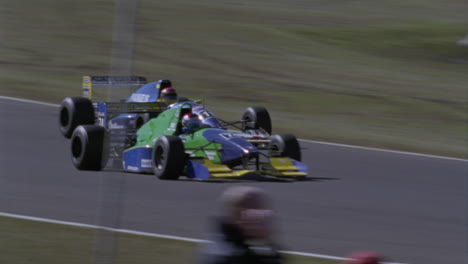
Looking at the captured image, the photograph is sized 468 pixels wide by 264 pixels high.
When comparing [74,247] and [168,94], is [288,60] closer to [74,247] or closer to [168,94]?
[168,94]

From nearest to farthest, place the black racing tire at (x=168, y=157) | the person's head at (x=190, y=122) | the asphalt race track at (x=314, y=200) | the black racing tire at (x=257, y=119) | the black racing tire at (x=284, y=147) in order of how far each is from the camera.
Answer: the asphalt race track at (x=314, y=200) < the black racing tire at (x=168, y=157) < the person's head at (x=190, y=122) < the black racing tire at (x=284, y=147) < the black racing tire at (x=257, y=119)

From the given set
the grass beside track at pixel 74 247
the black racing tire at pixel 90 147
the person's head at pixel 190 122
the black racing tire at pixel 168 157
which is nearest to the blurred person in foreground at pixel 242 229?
the grass beside track at pixel 74 247

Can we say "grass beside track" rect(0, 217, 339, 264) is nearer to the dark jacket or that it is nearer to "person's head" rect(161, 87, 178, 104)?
the dark jacket

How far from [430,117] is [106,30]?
1112 cm

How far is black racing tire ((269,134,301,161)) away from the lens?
11.9 m

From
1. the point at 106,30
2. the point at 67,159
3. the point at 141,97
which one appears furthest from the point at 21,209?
the point at 106,30

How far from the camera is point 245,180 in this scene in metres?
11.5

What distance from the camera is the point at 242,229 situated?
3961 mm

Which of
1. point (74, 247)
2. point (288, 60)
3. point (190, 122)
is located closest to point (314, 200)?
point (190, 122)

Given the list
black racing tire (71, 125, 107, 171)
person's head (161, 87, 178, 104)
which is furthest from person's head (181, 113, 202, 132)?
person's head (161, 87, 178, 104)

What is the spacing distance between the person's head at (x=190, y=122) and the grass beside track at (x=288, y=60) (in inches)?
182

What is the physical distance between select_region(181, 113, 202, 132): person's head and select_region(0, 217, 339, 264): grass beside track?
331cm

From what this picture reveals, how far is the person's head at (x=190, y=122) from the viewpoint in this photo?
11469 mm

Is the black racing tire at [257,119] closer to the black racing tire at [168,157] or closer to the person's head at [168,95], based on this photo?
the person's head at [168,95]
